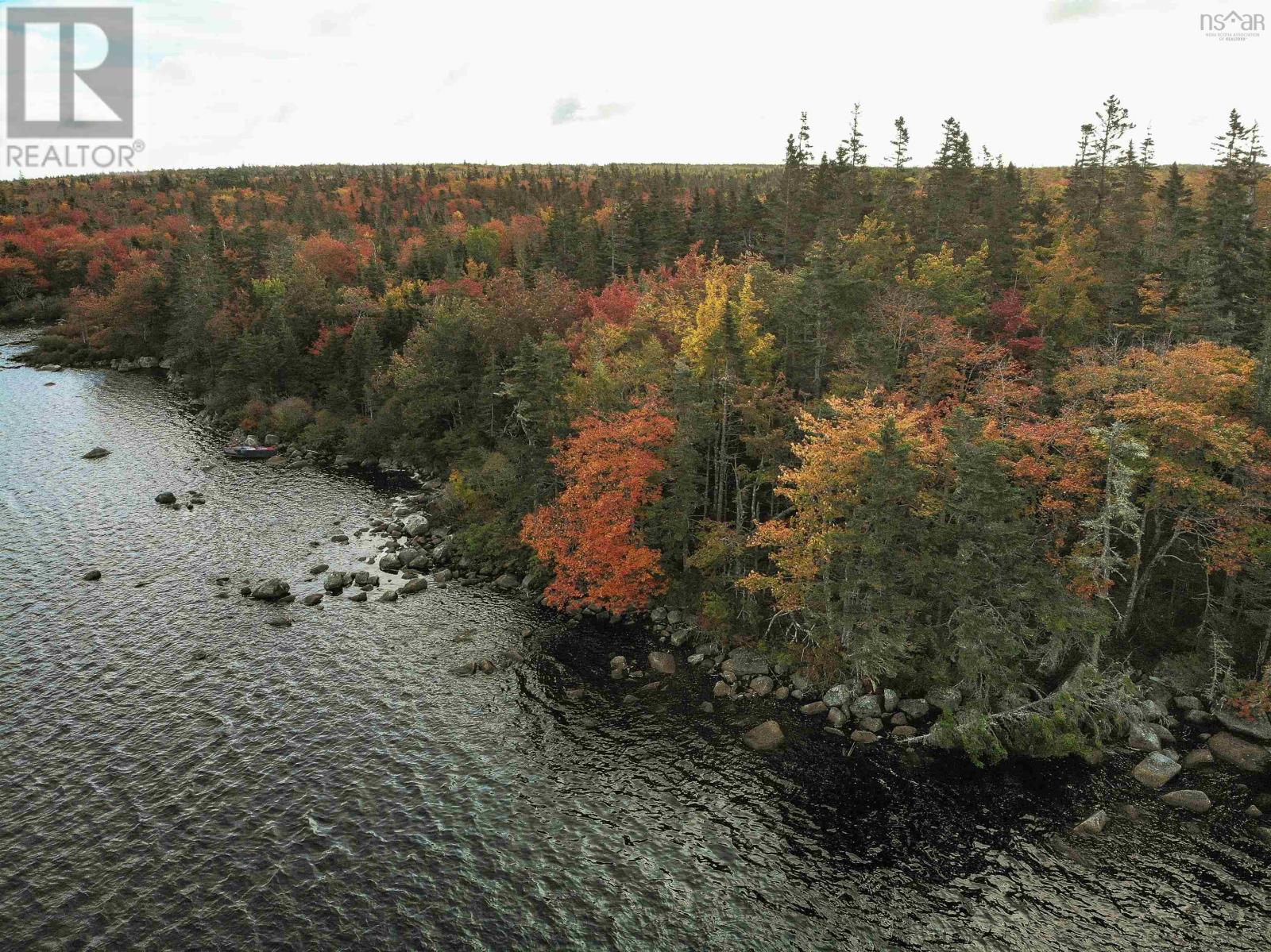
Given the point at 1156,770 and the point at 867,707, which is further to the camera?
the point at 867,707

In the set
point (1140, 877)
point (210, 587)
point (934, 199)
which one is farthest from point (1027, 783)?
point (934, 199)

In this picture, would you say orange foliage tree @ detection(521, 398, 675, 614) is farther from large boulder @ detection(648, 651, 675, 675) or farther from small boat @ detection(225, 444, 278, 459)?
small boat @ detection(225, 444, 278, 459)

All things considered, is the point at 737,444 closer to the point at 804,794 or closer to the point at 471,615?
the point at 471,615

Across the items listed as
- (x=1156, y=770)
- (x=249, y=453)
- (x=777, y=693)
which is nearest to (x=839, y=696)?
(x=777, y=693)

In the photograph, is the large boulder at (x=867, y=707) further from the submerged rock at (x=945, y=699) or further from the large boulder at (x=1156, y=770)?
the large boulder at (x=1156, y=770)

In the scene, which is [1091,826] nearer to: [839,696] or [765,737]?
[839,696]

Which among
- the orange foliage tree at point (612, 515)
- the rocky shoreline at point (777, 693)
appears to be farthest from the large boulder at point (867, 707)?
the orange foliage tree at point (612, 515)
